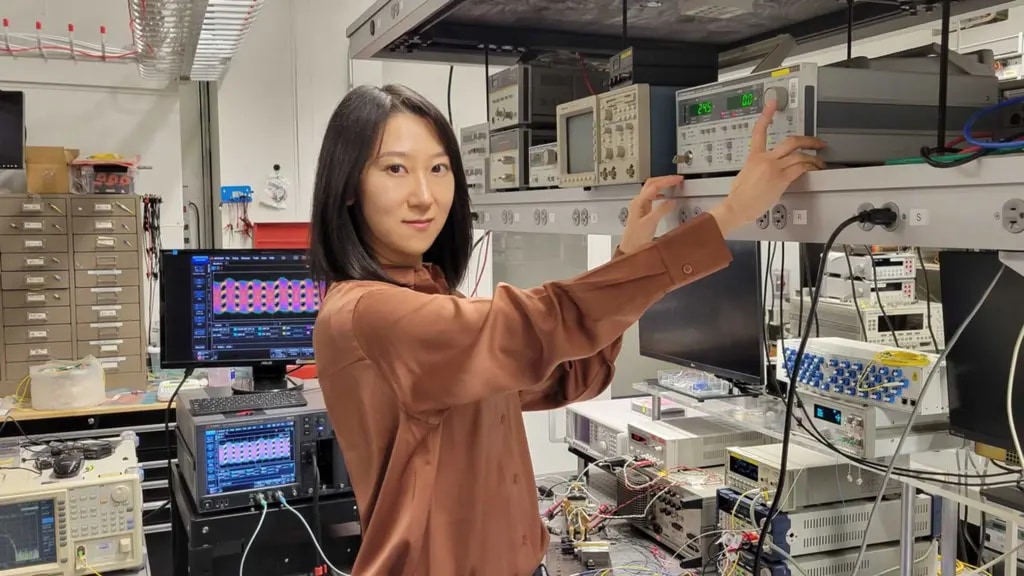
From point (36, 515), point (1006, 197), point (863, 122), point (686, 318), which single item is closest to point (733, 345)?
point (686, 318)

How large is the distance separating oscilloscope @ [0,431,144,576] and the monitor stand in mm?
434

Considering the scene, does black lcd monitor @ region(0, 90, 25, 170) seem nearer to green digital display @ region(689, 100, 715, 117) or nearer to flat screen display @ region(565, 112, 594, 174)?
flat screen display @ region(565, 112, 594, 174)

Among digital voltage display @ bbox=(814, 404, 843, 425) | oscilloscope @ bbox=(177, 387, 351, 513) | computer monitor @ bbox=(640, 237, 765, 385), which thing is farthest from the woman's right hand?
oscilloscope @ bbox=(177, 387, 351, 513)

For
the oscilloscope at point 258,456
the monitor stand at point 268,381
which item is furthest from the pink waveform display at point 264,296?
the oscilloscope at point 258,456

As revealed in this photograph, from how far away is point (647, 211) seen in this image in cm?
127

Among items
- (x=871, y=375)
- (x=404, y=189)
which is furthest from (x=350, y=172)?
(x=871, y=375)

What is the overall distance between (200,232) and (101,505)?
310 centimetres

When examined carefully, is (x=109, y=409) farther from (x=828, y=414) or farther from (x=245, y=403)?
(x=828, y=414)

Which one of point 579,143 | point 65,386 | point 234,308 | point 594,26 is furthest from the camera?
point 65,386

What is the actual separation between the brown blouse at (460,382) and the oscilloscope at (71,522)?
1.33m

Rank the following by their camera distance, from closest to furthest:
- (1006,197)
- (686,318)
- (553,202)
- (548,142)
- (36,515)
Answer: (1006,197)
(553,202)
(548,142)
(36,515)
(686,318)

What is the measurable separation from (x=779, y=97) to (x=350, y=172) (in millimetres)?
598

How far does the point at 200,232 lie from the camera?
508cm

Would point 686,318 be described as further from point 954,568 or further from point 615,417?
point 954,568
